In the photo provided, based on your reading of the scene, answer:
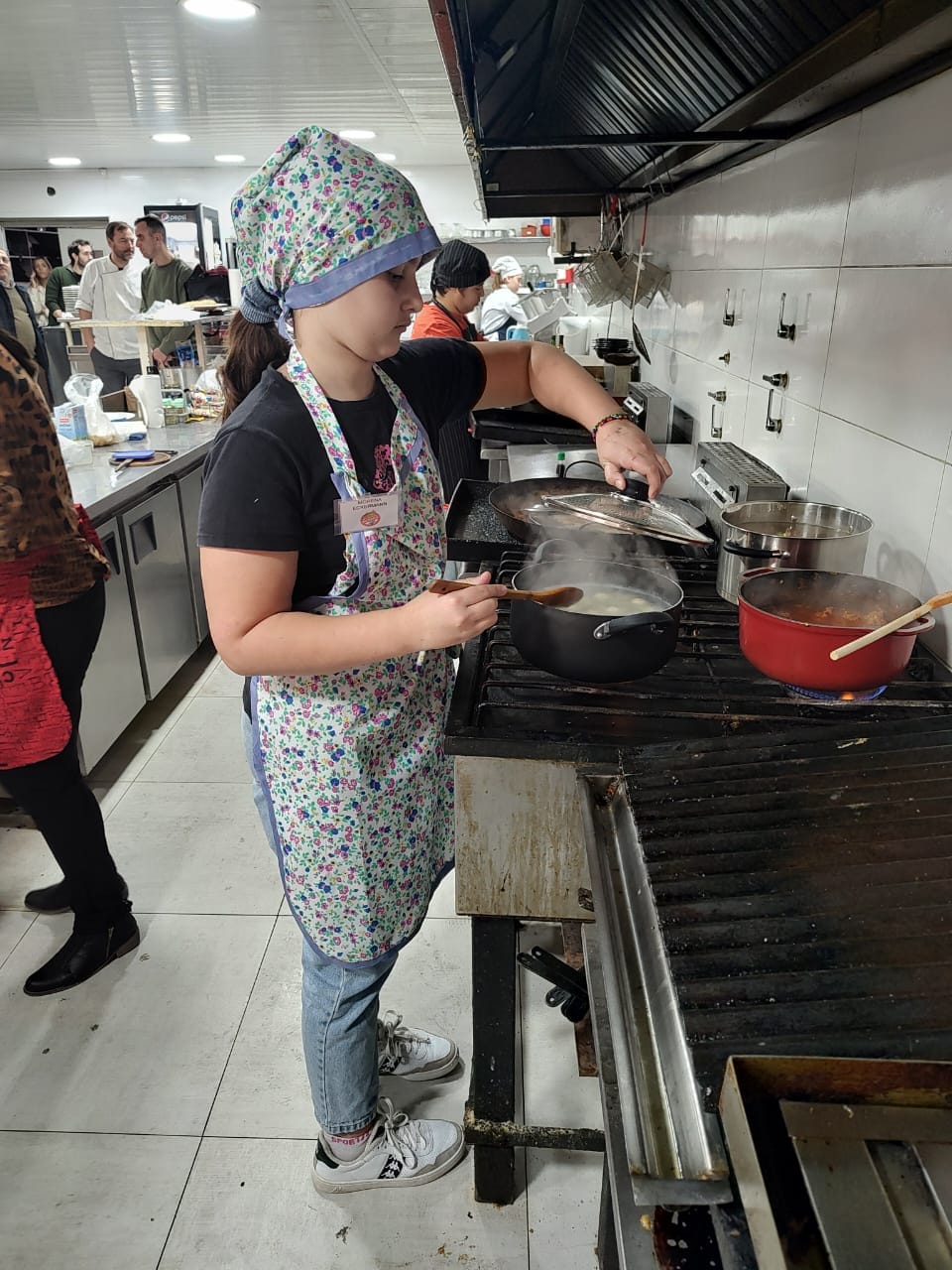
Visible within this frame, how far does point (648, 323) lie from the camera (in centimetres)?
375

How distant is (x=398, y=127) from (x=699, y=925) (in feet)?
26.8

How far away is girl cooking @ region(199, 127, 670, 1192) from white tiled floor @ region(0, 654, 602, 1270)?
0.10 m

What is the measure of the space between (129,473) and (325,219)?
2011 mm

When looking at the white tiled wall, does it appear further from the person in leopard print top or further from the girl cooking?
the person in leopard print top

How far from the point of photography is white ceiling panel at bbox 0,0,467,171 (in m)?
3.91

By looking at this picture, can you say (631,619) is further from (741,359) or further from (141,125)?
(141,125)

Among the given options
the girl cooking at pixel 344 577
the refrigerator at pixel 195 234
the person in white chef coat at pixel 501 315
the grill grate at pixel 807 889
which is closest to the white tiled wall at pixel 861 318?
the girl cooking at pixel 344 577

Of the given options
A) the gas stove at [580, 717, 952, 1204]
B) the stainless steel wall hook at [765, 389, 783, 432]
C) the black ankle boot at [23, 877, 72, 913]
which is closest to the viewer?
the gas stove at [580, 717, 952, 1204]

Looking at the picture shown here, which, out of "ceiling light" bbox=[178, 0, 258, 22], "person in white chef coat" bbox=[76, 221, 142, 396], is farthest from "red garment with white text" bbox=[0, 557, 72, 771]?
"person in white chef coat" bbox=[76, 221, 142, 396]

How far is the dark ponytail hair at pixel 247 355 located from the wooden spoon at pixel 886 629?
2.78 feet

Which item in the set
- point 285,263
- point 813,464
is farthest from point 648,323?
point 285,263

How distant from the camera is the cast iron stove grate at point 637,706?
1.04 metres

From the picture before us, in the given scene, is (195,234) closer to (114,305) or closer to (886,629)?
(114,305)

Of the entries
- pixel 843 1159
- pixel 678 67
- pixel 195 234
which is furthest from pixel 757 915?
pixel 195 234
